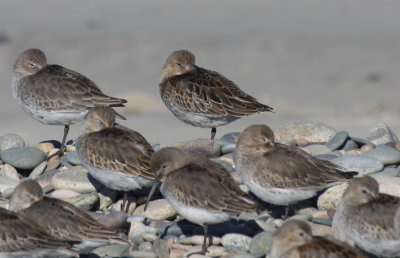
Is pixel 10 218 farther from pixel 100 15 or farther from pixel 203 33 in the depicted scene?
pixel 100 15

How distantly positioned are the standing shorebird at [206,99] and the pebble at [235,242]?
11.8 feet

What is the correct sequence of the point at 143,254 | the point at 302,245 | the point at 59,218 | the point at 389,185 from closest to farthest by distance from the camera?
the point at 302,245 < the point at 59,218 < the point at 143,254 < the point at 389,185

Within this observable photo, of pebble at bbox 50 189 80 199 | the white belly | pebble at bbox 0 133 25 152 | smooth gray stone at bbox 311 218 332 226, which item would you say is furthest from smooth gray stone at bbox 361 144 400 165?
pebble at bbox 0 133 25 152

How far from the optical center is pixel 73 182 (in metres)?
12.9

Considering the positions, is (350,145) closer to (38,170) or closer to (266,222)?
(266,222)

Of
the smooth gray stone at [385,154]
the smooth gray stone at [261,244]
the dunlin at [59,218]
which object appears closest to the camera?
the dunlin at [59,218]

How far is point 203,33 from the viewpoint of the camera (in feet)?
101

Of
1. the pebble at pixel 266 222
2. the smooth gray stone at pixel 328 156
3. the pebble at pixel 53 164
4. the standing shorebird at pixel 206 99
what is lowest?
the pebble at pixel 266 222

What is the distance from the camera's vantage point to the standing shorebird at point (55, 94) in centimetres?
1437

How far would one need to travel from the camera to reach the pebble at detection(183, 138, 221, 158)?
535 inches

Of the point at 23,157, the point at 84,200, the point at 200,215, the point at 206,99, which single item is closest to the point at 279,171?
the point at 200,215

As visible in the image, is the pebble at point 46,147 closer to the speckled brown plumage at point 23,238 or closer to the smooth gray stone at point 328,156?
the smooth gray stone at point 328,156

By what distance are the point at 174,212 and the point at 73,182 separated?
62.0 inches

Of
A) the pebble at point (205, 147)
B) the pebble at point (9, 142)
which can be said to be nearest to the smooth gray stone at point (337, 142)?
the pebble at point (205, 147)
